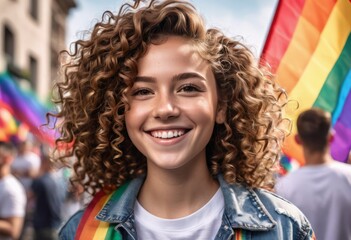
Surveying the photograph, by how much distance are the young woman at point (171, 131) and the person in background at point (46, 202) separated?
648 cm

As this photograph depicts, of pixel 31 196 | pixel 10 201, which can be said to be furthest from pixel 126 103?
pixel 31 196

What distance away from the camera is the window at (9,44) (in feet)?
79.6

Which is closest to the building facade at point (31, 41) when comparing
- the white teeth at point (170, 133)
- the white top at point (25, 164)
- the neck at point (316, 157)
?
the white top at point (25, 164)

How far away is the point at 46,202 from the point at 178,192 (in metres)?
6.97

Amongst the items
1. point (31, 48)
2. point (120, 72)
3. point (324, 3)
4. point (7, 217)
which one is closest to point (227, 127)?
point (120, 72)

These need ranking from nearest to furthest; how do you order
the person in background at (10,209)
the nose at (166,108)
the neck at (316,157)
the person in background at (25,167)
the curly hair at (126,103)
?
the nose at (166,108), the curly hair at (126,103), the neck at (316,157), the person in background at (10,209), the person in background at (25,167)

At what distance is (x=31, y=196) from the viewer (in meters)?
10.6

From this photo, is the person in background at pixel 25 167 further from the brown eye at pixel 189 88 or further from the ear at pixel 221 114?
the brown eye at pixel 189 88

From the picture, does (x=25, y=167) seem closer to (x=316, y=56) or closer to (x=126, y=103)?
(x=316, y=56)

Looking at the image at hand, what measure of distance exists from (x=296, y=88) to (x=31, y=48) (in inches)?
973

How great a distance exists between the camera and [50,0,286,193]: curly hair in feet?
9.29

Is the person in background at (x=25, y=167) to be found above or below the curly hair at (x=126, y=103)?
below

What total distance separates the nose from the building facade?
17.5 meters

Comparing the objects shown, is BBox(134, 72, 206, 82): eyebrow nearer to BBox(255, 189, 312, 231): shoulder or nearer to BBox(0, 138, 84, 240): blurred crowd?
BBox(255, 189, 312, 231): shoulder
